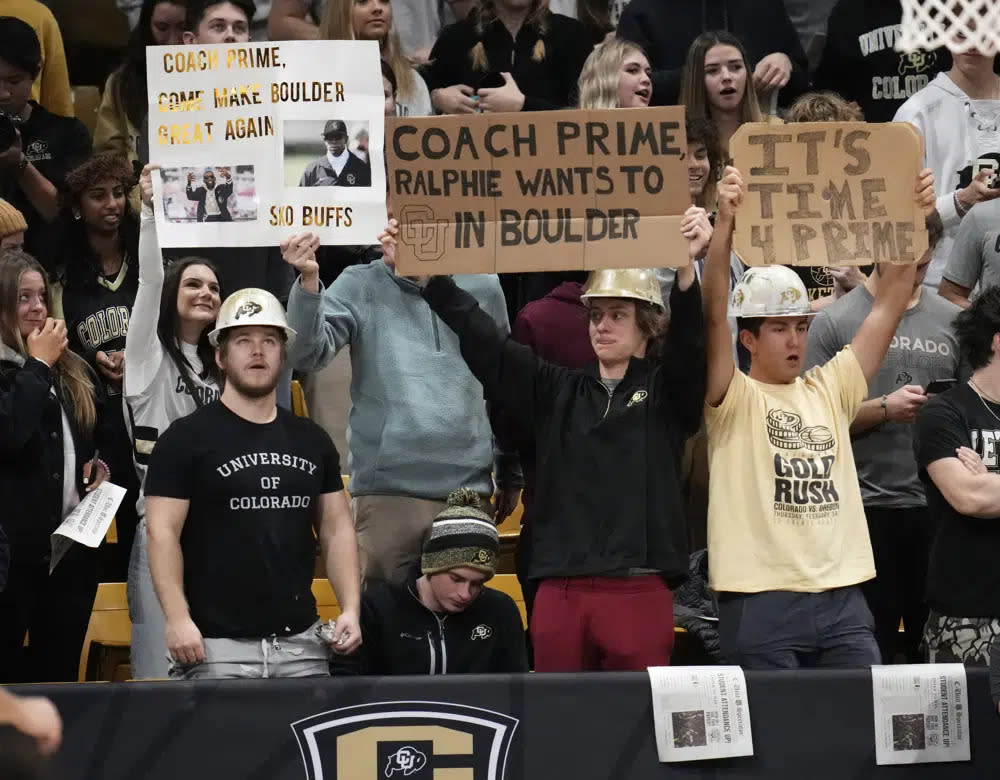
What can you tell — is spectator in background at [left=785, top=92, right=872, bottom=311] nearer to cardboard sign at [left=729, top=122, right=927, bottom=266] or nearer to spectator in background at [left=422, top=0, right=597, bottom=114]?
cardboard sign at [left=729, top=122, right=927, bottom=266]

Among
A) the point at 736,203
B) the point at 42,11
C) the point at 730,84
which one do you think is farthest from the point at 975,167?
the point at 42,11

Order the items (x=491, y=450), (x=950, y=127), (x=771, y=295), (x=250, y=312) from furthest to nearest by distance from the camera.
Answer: (x=950, y=127)
(x=491, y=450)
(x=771, y=295)
(x=250, y=312)

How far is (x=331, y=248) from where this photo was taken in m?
8.00

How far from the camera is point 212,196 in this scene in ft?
20.7

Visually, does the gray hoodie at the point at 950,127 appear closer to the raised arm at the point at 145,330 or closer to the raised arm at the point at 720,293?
the raised arm at the point at 720,293

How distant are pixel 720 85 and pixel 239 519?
3.44 meters

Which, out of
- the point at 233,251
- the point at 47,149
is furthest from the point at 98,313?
the point at 47,149

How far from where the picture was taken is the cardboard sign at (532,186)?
601 cm

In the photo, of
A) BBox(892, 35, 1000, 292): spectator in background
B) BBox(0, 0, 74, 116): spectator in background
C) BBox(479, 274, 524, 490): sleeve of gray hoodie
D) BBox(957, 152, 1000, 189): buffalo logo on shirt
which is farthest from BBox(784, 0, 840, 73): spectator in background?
BBox(479, 274, 524, 490): sleeve of gray hoodie

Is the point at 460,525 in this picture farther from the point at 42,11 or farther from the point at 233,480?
the point at 42,11

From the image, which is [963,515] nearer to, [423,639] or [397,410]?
[423,639]

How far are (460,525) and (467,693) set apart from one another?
62 cm

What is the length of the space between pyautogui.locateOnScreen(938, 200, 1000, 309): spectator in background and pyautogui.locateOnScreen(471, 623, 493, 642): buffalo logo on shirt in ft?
8.21

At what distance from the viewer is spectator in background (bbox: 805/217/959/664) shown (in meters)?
6.57
